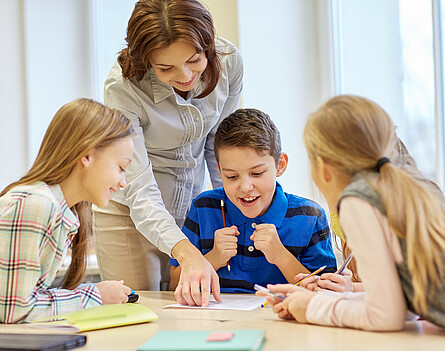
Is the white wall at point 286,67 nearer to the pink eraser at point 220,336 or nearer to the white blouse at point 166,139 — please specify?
the white blouse at point 166,139

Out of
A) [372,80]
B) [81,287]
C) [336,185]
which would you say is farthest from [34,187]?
[372,80]

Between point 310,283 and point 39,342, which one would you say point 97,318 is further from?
point 310,283

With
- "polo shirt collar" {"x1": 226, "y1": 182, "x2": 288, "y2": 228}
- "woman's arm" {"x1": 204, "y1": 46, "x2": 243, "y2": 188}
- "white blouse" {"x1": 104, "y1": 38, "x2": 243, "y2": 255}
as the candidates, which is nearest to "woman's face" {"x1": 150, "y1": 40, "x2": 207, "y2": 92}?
"white blouse" {"x1": 104, "y1": 38, "x2": 243, "y2": 255}

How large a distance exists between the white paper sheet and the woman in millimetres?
42

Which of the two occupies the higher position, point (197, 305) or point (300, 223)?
point (300, 223)

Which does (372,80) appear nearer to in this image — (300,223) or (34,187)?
(300,223)

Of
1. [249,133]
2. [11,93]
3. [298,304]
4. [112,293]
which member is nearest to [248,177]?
[249,133]

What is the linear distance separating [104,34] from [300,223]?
6.09ft

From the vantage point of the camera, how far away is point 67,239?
4.43 ft

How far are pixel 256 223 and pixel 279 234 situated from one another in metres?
0.08

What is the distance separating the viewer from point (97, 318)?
1.21m

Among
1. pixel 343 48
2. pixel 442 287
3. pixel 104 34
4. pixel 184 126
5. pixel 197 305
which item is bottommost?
pixel 197 305

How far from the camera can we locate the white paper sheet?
1.41 metres

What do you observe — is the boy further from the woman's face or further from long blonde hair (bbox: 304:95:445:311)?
long blonde hair (bbox: 304:95:445:311)
